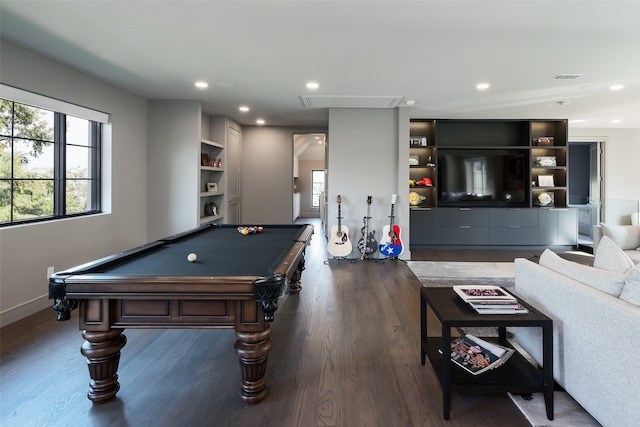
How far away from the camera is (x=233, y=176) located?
21.3 feet

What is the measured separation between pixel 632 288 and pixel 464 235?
16.7ft

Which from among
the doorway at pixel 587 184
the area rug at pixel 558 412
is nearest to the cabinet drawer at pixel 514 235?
the doorway at pixel 587 184

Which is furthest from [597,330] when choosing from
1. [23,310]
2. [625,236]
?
[23,310]

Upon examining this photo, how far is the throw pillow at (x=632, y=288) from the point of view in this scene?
1.45m

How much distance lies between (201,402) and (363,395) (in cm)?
87

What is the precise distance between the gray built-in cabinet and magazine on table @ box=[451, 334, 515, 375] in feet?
14.3

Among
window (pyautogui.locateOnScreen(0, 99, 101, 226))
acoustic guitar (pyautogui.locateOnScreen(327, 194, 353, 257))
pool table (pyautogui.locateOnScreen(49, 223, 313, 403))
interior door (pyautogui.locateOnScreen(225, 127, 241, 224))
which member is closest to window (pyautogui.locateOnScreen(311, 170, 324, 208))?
interior door (pyautogui.locateOnScreen(225, 127, 241, 224))

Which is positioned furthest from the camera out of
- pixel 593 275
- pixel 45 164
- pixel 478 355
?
pixel 45 164

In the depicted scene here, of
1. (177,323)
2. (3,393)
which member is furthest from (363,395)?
(3,393)

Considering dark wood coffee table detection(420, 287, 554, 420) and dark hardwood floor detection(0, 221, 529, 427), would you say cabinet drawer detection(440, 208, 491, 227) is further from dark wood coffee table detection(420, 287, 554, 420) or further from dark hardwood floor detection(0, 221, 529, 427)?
dark wood coffee table detection(420, 287, 554, 420)

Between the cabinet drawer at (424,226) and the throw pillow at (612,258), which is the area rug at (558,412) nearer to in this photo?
the throw pillow at (612,258)

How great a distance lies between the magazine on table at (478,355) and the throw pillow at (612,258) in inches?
26.5

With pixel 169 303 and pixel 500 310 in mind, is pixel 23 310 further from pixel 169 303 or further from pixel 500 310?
pixel 500 310

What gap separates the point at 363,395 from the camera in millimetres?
1899
